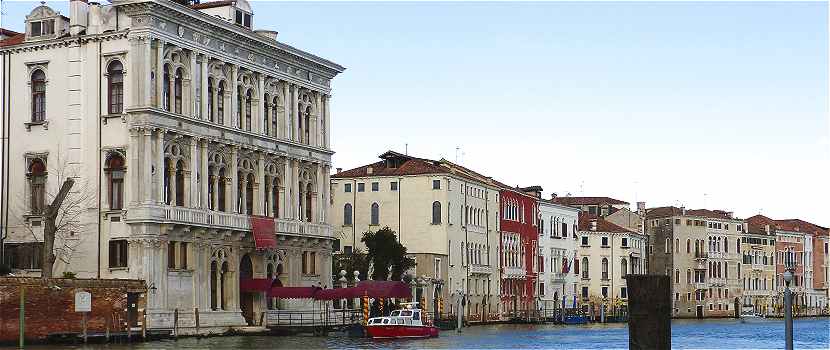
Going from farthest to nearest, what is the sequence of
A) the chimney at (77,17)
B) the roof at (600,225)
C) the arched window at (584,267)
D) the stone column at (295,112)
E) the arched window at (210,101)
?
the roof at (600,225)
the arched window at (584,267)
the stone column at (295,112)
the arched window at (210,101)
the chimney at (77,17)

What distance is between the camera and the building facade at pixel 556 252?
83.9m

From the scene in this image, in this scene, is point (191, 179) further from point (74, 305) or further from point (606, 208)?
point (606, 208)

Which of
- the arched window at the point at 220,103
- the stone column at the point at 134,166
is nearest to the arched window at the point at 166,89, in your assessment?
the stone column at the point at 134,166

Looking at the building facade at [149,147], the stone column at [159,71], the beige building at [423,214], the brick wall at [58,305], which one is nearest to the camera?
the brick wall at [58,305]

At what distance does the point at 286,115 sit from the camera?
52.7 meters

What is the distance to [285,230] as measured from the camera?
52.4 meters

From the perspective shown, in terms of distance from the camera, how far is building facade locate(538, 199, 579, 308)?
83.9m

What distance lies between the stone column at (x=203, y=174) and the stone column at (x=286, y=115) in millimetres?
5864

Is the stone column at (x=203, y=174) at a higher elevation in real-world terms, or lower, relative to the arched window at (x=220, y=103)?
lower

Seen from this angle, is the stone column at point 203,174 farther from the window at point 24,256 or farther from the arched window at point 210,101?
the window at point 24,256

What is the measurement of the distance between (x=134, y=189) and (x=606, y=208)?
197ft

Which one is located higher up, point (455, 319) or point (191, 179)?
point (191, 179)

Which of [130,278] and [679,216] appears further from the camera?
[679,216]

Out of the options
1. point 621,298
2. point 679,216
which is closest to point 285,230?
point 621,298
